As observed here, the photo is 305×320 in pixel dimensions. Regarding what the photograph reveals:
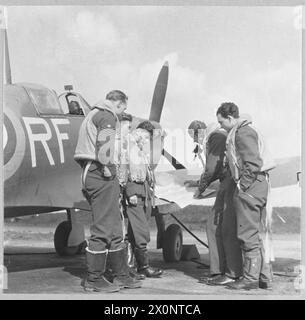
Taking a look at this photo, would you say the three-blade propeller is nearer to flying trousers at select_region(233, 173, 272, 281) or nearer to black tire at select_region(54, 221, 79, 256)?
flying trousers at select_region(233, 173, 272, 281)

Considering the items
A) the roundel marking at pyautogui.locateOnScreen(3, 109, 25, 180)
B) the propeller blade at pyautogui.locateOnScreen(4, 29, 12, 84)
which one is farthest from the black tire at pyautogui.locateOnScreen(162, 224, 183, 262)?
the propeller blade at pyautogui.locateOnScreen(4, 29, 12, 84)

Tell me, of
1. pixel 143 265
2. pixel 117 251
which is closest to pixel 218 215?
pixel 143 265

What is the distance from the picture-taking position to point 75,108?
650 centimetres

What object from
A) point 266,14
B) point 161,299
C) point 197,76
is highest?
point 266,14

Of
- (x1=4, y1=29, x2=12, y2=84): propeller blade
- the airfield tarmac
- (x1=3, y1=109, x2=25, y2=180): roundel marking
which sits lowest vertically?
the airfield tarmac

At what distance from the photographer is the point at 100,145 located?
5.83 m

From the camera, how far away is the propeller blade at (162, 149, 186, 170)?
6.29m

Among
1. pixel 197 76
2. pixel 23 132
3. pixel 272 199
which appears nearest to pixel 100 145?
pixel 23 132

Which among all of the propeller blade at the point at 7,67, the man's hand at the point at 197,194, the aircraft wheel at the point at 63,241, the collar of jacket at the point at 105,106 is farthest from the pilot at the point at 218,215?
the propeller blade at the point at 7,67

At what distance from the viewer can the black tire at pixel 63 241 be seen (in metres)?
6.85

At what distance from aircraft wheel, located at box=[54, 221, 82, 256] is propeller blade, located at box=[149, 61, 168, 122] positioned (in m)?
1.49

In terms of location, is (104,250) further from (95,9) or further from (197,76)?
(95,9)

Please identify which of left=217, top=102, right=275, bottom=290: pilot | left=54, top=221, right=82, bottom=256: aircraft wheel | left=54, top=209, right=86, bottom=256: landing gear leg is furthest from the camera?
left=54, top=221, right=82, bottom=256: aircraft wheel

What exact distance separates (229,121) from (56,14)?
188 centimetres
